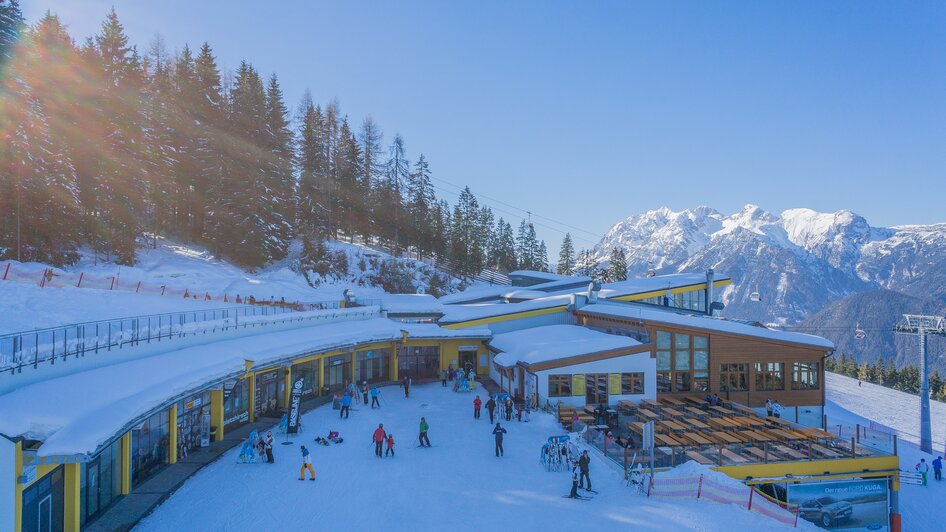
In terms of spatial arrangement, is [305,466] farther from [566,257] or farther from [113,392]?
[566,257]

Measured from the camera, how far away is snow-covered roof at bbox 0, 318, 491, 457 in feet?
32.7

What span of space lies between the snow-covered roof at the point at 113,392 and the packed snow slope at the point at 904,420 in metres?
25.4

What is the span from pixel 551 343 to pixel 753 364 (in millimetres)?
10600

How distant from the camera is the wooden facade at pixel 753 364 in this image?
27.4m

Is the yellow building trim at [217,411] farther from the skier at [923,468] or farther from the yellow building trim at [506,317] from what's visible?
the skier at [923,468]

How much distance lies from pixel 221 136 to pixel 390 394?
98.6ft

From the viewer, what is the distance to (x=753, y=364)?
27812 millimetres

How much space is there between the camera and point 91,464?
41.4ft

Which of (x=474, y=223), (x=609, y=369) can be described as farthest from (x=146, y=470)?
(x=474, y=223)

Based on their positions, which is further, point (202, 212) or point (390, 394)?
point (202, 212)

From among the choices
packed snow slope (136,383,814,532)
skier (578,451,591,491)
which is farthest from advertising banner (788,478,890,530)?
skier (578,451,591,491)

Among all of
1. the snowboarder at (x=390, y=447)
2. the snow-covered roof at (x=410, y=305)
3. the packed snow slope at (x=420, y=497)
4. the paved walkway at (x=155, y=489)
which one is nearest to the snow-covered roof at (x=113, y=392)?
the paved walkway at (x=155, y=489)

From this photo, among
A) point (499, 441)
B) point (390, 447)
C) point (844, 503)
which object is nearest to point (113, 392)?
point (390, 447)

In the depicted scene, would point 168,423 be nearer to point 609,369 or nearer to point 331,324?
point 331,324
